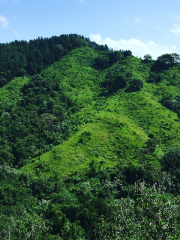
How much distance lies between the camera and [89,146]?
77375 millimetres

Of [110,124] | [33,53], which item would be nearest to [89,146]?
[110,124]

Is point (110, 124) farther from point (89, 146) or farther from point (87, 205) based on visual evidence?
point (87, 205)

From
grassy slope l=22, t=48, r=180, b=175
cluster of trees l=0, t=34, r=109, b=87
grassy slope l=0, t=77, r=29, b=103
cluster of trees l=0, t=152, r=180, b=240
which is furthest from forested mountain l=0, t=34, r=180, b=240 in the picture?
cluster of trees l=0, t=34, r=109, b=87

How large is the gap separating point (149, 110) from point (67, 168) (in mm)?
45487

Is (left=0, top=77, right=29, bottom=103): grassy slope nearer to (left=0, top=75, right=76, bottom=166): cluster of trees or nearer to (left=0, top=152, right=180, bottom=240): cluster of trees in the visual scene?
(left=0, top=75, right=76, bottom=166): cluster of trees

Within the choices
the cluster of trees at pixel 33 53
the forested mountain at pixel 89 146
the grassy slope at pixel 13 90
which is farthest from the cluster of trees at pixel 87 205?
the cluster of trees at pixel 33 53

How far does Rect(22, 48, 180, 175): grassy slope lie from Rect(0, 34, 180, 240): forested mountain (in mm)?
336

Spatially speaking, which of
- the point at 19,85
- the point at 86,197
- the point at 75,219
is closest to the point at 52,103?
the point at 19,85

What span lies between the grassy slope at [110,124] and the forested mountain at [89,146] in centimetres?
34

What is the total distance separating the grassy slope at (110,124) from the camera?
72750 millimetres

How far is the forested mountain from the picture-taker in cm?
2358

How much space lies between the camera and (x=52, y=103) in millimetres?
105000

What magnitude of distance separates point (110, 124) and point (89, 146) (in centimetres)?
1418

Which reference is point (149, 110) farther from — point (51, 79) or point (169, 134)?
point (51, 79)
